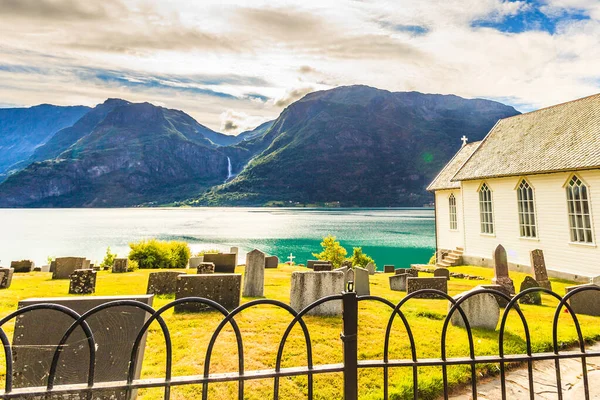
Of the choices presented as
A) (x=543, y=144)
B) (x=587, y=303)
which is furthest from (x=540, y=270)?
(x=543, y=144)

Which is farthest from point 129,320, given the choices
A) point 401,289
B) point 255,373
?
point 401,289

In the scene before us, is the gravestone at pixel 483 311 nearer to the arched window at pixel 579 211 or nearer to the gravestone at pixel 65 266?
the arched window at pixel 579 211

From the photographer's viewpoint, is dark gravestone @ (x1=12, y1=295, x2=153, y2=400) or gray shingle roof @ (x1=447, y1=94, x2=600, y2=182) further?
gray shingle roof @ (x1=447, y1=94, x2=600, y2=182)

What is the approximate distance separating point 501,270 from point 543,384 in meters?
7.02

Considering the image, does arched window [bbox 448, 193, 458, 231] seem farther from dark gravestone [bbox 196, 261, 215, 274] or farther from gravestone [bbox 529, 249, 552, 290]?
dark gravestone [bbox 196, 261, 215, 274]

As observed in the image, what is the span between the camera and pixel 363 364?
8.31 ft

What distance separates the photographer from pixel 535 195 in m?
17.6

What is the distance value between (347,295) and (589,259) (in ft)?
61.9

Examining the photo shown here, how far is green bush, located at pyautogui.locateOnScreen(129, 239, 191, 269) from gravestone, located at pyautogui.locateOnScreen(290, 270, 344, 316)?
16362 millimetres

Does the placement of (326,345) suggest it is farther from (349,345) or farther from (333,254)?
(333,254)

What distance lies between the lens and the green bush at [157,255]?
21047 mm

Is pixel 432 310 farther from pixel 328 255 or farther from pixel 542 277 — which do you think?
pixel 328 255

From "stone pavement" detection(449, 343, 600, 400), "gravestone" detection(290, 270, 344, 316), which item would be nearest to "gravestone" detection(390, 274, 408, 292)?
"gravestone" detection(290, 270, 344, 316)

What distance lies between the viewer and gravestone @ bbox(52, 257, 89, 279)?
50.4 feet
